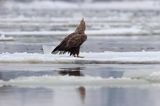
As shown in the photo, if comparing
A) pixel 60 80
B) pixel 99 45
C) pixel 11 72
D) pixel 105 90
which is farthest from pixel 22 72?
pixel 99 45

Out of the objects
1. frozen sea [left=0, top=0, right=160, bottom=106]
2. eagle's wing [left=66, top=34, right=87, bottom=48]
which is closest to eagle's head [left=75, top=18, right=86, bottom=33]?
eagle's wing [left=66, top=34, right=87, bottom=48]

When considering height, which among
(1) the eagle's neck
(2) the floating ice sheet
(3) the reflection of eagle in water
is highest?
(1) the eagle's neck

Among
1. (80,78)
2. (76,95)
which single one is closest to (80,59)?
(80,78)

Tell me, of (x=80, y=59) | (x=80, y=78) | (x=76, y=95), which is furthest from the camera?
(x=80, y=59)

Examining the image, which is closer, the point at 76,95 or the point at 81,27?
the point at 76,95

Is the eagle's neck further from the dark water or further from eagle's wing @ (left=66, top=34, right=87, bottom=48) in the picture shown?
the dark water

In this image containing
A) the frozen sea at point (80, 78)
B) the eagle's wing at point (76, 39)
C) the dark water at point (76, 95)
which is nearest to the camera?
the dark water at point (76, 95)

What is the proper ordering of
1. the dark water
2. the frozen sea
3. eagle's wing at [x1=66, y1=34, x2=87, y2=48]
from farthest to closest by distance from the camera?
1. eagle's wing at [x1=66, y1=34, x2=87, y2=48]
2. the frozen sea
3. the dark water

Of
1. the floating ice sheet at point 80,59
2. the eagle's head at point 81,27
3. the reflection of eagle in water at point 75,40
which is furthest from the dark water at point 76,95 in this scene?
the eagle's head at point 81,27

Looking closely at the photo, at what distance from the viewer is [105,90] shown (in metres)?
13.3

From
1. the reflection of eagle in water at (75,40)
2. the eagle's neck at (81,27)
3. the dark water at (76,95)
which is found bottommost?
the dark water at (76,95)

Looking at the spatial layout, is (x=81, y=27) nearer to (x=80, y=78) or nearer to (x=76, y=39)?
(x=76, y=39)

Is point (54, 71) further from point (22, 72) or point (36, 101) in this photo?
point (36, 101)

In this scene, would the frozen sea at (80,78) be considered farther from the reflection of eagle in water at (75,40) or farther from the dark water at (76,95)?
the reflection of eagle in water at (75,40)
